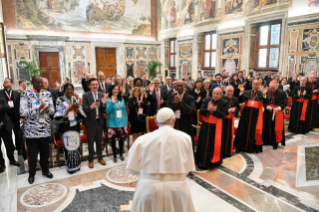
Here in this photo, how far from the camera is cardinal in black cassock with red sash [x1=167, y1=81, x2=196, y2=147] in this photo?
459 centimetres

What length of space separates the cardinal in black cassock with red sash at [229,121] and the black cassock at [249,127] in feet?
1.70

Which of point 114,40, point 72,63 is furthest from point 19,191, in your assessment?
point 114,40

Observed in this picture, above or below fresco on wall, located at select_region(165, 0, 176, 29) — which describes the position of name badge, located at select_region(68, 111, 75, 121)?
Answer: below

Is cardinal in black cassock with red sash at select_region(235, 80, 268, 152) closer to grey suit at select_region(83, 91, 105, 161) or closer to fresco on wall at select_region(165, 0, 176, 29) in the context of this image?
grey suit at select_region(83, 91, 105, 161)

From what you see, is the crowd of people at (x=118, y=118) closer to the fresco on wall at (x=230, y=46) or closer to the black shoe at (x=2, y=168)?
the black shoe at (x=2, y=168)

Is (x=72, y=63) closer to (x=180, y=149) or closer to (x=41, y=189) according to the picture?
(x=41, y=189)

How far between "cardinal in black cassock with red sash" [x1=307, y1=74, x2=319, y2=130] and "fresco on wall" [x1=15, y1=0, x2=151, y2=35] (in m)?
11.8

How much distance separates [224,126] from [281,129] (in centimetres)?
199

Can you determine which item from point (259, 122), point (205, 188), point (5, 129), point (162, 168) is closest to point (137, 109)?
point (205, 188)

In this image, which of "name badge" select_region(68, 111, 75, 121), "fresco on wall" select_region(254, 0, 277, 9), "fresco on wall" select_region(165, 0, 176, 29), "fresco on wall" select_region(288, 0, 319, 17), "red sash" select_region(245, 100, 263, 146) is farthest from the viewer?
Result: "fresco on wall" select_region(165, 0, 176, 29)

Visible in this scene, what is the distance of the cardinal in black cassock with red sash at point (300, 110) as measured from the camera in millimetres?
6641

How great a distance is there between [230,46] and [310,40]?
360 cm

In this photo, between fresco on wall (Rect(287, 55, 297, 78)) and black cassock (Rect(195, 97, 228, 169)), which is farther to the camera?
fresco on wall (Rect(287, 55, 297, 78))

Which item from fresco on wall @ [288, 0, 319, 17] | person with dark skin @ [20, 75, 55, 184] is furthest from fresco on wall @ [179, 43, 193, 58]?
person with dark skin @ [20, 75, 55, 184]
